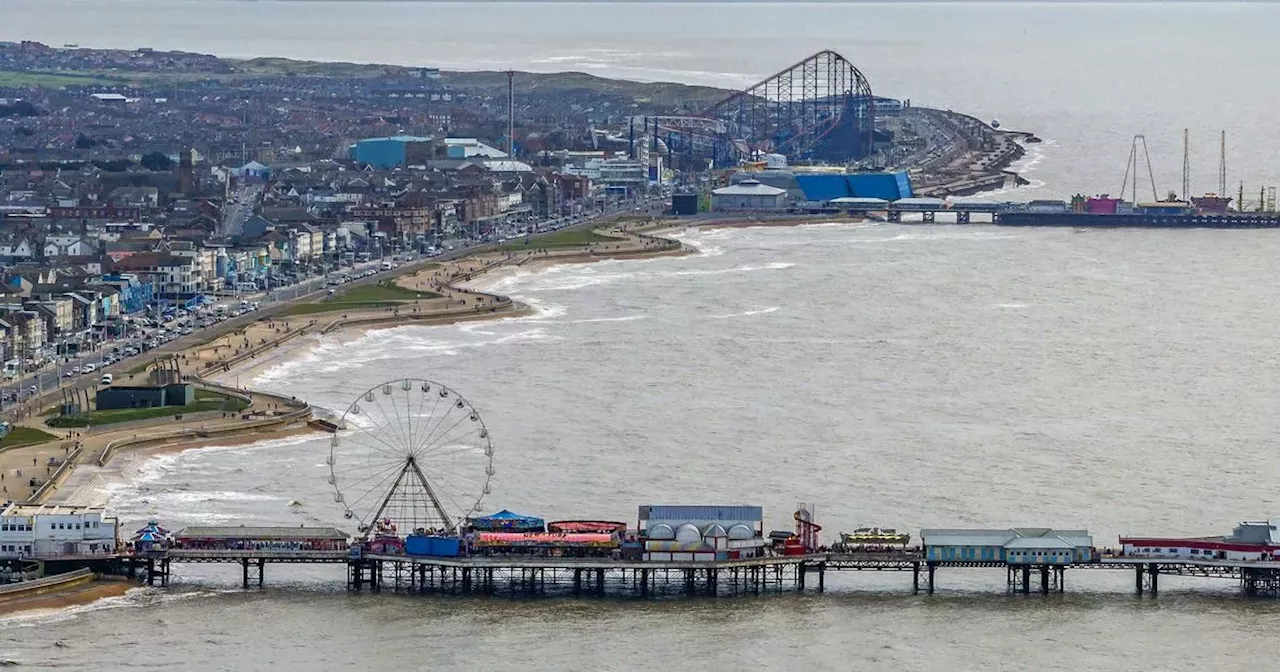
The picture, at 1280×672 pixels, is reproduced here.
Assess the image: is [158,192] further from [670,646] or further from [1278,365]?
[670,646]

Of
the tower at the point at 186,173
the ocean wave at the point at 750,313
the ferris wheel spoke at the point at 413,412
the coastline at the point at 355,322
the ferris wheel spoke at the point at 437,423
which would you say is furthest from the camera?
the tower at the point at 186,173

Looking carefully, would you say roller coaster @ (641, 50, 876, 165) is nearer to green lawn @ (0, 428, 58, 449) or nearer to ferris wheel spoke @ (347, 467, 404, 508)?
green lawn @ (0, 428, 58, 449)

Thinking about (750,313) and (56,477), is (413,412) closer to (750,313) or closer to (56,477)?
(56,477)

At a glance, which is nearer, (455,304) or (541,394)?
(541,394)

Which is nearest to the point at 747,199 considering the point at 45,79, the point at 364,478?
the point at 45,79

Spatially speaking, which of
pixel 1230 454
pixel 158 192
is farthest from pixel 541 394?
pixel 158 192

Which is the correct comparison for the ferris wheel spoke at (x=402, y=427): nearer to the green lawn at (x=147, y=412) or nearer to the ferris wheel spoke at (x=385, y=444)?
the ferris wheel spoke at (x=385, y=444)

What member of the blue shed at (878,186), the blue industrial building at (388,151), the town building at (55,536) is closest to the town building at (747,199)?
the blue shed at (878,186)
